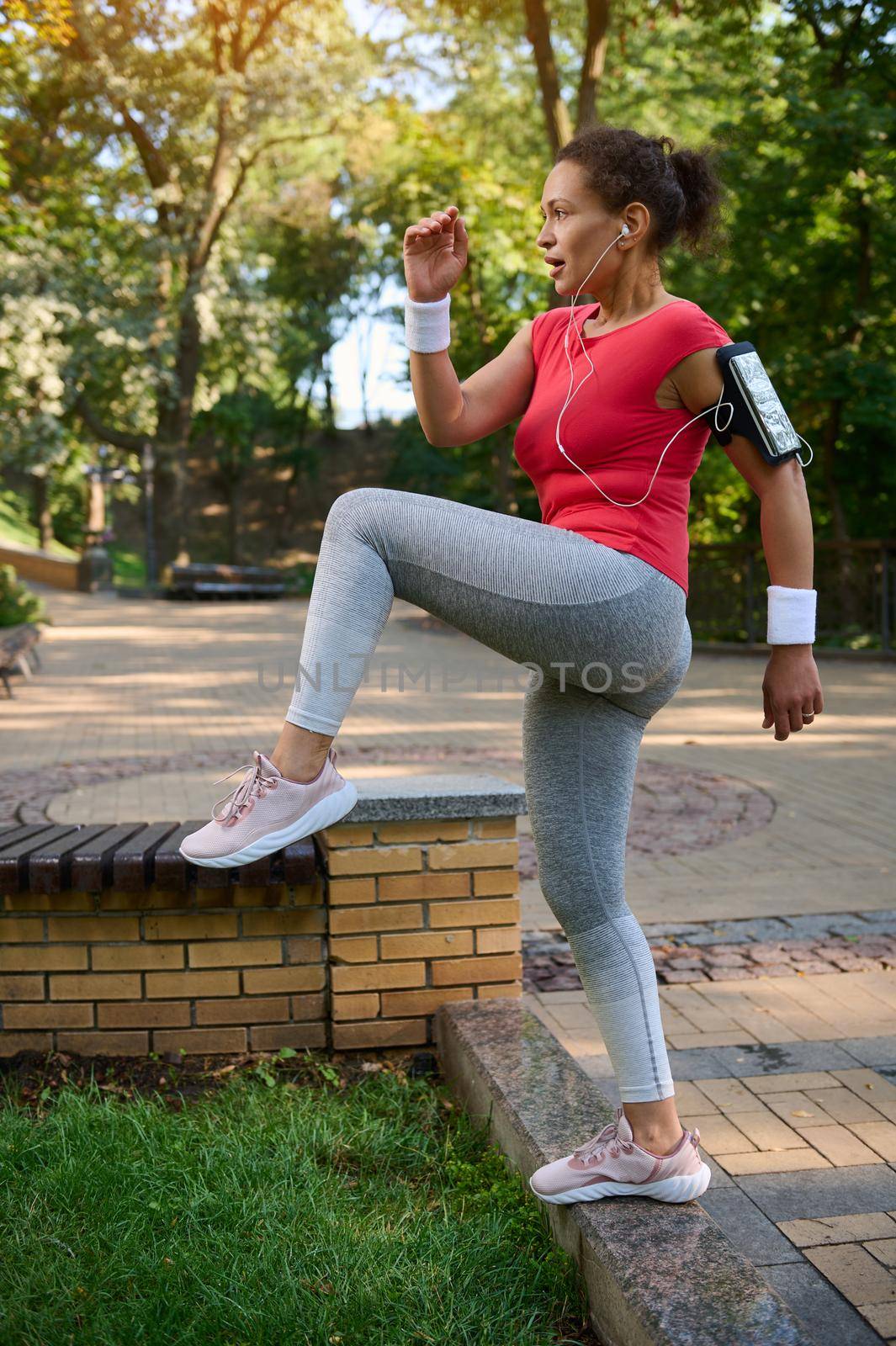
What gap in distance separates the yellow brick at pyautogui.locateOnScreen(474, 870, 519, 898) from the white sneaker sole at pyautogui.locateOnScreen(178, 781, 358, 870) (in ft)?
4.40

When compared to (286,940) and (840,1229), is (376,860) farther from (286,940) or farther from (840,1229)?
(840,1229)

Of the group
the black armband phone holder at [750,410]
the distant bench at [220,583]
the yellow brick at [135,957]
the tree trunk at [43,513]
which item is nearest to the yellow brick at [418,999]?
the yellow brick at [135,957]

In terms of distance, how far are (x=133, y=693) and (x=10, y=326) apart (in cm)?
1361

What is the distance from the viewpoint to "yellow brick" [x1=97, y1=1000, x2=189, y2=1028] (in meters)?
3.29

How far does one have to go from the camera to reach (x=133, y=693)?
13430 mm

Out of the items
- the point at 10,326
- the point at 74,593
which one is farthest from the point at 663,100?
the point at 74,593

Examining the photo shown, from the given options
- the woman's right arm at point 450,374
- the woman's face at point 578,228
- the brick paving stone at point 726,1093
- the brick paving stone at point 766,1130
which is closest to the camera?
the woman's face at point 578,228

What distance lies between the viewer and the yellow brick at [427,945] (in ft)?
10.9

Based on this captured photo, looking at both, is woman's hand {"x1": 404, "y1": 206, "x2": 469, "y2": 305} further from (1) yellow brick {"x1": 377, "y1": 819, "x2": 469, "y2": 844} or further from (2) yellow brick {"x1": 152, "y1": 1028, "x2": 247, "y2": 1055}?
(2) yellow brick {"x1": 152, "y1": 1028, "x2": 247, "y2": 1055}

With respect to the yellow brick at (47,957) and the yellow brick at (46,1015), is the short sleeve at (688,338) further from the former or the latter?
the yellow brick at (46,1015)

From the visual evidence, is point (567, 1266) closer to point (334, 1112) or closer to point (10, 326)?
point (334, 1112)

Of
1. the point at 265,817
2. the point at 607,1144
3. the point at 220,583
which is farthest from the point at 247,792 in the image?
the point at 220,583

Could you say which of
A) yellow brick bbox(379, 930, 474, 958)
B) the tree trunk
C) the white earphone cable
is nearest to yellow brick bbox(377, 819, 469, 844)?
yellow brick bbox(379, 930, 474, 958)

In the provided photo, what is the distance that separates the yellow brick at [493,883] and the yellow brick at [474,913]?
1.0 inches
